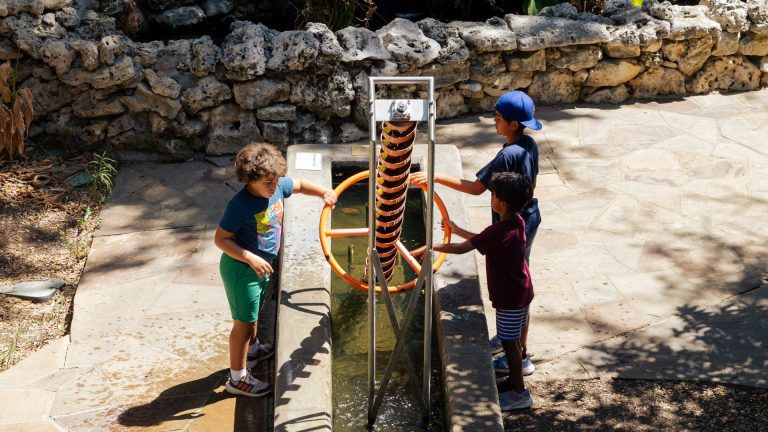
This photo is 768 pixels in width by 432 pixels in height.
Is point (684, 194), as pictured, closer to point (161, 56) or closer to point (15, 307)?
point (161, 56)

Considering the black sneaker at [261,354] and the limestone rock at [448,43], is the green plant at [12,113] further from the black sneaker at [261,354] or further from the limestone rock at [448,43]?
the limestone rock at [448,43]

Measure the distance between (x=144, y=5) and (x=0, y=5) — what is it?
1.33 meters

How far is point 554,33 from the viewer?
7.51 metres

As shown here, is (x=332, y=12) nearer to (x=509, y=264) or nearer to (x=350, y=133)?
(x=350, y=133)

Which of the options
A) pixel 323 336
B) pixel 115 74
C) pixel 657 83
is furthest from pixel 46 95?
pixel 657 83

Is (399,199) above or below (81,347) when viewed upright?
above

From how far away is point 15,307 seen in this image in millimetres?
5223

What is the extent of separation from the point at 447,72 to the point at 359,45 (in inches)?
32.0

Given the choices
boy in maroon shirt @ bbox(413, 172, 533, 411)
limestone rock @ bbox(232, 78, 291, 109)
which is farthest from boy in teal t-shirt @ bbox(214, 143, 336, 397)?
limestone rock @ bbox(232, 78, 291, 109)

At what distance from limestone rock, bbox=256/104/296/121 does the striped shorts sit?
3.28 meters

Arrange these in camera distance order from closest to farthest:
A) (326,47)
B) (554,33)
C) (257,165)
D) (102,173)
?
(257,165) → (102,173) → (326,47) → (554,33)

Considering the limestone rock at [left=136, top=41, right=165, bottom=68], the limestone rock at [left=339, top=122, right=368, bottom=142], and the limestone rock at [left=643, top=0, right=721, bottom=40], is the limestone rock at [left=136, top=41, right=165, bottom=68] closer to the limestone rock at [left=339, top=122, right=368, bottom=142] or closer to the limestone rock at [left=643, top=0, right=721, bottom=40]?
the limestone rock at [left=339, top=122, right=368, bottom=142]

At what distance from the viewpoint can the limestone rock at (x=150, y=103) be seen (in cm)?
685

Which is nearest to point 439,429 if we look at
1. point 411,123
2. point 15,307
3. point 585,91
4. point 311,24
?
point 411,123
